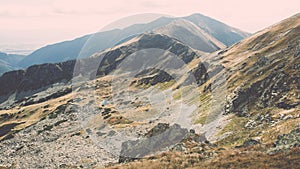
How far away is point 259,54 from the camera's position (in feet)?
400

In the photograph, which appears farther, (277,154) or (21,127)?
(21,127)

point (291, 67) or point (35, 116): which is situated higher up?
point (291, 67)

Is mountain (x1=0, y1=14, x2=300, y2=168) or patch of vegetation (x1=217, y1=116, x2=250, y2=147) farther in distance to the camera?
patch of vegetation (x1=217, y1=116, x2=250, y2=147)

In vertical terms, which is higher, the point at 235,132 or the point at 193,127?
the point at 235,132

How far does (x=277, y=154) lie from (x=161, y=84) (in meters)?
149

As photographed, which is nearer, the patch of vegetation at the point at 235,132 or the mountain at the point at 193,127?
the mountain at the point at 193,127

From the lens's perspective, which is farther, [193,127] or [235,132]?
[193,127]

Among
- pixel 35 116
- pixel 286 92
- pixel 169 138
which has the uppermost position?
pixel 286 92

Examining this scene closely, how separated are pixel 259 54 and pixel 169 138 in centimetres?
7368

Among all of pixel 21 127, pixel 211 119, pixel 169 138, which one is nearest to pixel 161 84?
pixel 21 127

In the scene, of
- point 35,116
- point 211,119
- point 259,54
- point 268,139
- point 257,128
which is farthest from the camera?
point 35,116

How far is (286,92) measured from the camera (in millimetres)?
73250

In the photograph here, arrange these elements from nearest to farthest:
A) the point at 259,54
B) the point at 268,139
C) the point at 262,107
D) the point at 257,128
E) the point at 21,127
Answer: the point at 268,139 → the point at 257,128 → the point at 262,107 → the point at 259,54 → the point at 21,127

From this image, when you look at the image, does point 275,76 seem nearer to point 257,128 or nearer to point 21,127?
point 257,128
